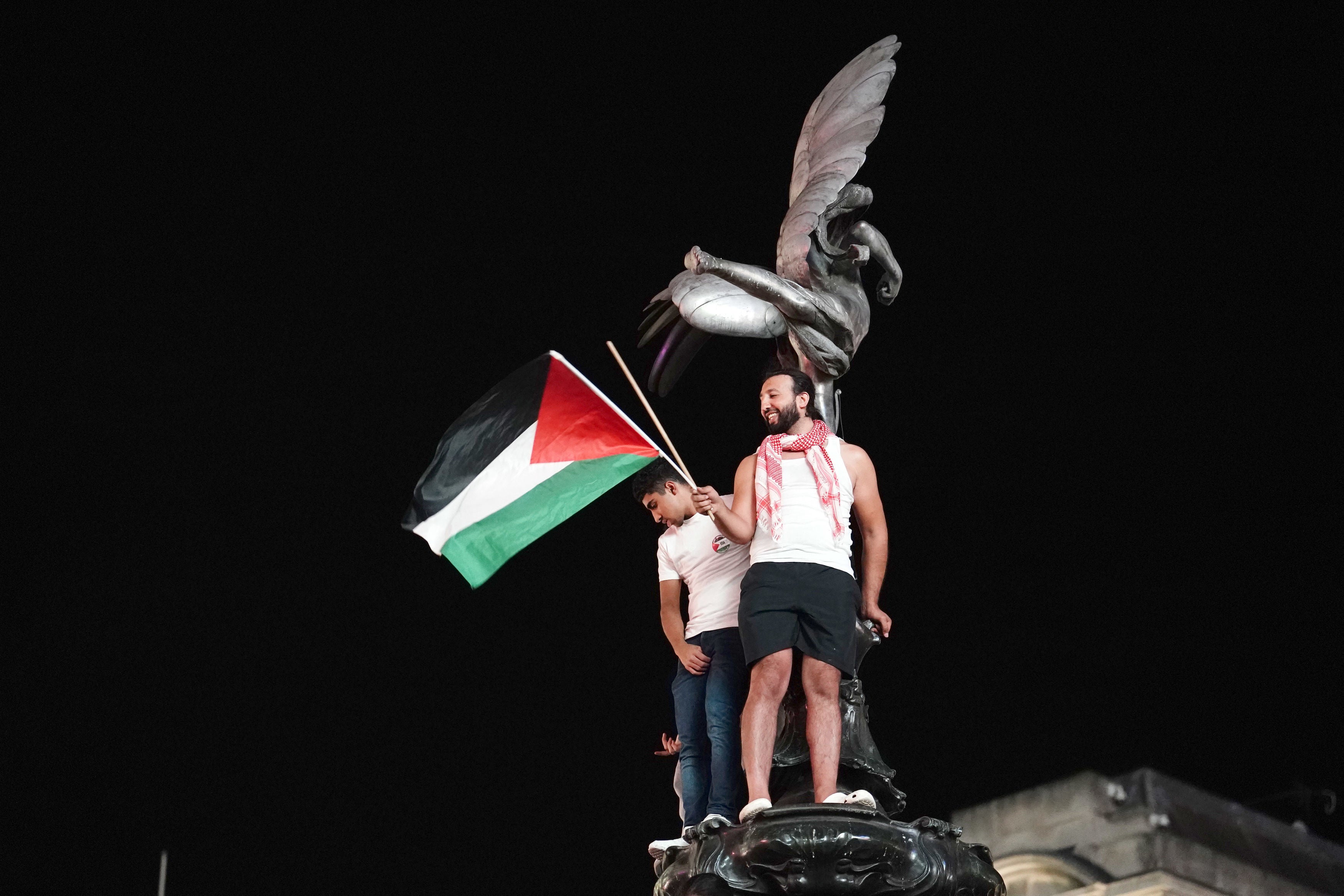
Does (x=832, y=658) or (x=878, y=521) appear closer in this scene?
(x=832, y=658)

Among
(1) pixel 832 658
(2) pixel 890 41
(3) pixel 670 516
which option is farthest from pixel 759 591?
(2) pixel 890 41

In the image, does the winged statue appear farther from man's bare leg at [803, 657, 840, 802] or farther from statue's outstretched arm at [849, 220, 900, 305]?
man's bare leg at [803, 657, 840, 802]

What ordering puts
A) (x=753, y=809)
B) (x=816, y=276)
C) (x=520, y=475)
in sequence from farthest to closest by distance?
(x=816, y=276) < (x=520, y=475) < (x=753, y=809)

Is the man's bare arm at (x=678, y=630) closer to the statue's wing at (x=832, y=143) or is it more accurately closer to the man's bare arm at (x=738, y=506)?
the man's bare arm at (x=738, y=506)

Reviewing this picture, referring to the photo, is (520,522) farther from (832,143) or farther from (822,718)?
(832,143)

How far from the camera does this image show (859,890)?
22.2 ft

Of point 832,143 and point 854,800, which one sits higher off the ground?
point 832,143

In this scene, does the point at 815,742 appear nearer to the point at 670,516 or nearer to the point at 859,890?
A: the point at 859,890

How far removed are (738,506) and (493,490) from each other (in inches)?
57.9

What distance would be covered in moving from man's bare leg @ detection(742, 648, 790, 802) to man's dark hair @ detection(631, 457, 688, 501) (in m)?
1.12

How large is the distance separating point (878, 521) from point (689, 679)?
1.04 meters

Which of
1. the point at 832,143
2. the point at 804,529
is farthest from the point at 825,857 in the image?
the point at 832,143

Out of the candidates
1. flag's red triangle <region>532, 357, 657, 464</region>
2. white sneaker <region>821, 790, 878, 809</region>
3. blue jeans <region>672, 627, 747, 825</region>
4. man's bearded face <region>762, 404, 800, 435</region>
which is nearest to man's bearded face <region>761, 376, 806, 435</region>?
man's bearded face <region>762, 404, 800, 435</region>

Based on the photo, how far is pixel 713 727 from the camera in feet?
24.7
